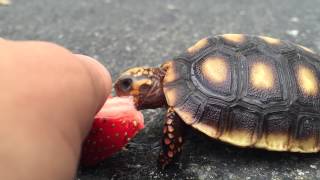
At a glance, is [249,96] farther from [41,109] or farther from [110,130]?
[41,109]

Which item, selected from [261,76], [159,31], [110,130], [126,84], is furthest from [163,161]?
[159,31]

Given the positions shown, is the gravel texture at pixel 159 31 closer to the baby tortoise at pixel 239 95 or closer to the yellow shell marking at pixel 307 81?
the baby tortoise at pixel 239 95

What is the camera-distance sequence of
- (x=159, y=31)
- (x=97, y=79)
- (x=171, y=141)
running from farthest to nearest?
(x=159, y=31) → (x=171, y=141) → (x=97, y=79)

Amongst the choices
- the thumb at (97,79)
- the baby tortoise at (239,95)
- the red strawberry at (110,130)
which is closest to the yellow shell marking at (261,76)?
the baby tortoise at (239,95)

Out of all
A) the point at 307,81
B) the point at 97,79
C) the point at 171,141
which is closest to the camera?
the point at 97,79

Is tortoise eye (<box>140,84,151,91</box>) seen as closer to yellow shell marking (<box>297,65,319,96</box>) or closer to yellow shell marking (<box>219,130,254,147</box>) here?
yellow shell marking (<box>219,130,254,147</box>)

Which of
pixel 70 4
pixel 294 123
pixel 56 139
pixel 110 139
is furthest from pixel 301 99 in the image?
pixel 70 4
